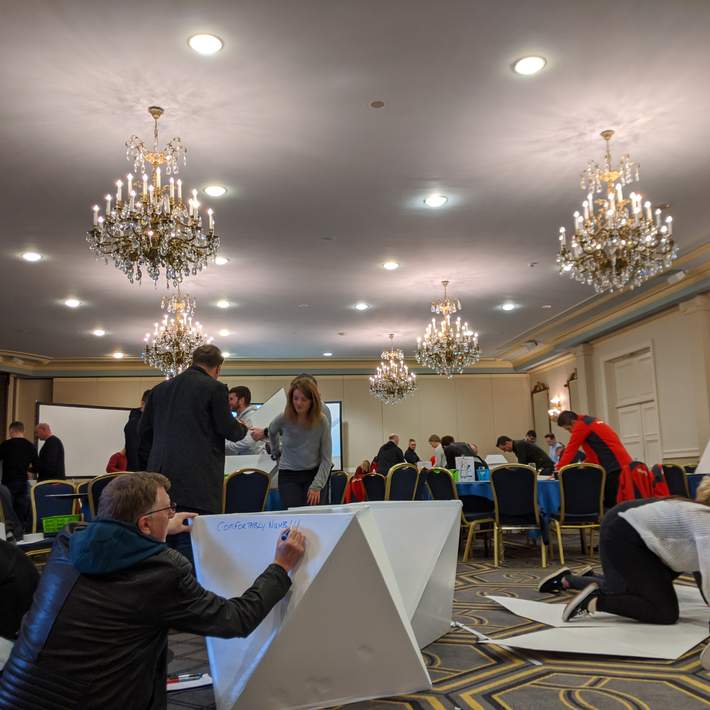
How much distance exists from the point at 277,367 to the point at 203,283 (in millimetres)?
6152

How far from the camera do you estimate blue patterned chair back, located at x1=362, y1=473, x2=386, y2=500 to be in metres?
7.18

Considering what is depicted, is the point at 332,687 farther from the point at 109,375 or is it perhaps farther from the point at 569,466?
the point at 109,375

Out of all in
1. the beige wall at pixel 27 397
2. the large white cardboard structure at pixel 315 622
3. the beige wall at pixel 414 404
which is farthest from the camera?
the beige wall at pixel 414 404

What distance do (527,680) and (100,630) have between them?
1561 mm

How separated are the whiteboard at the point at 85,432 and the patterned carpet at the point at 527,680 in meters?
10.9

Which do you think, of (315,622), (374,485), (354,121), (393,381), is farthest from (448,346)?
(315,622)

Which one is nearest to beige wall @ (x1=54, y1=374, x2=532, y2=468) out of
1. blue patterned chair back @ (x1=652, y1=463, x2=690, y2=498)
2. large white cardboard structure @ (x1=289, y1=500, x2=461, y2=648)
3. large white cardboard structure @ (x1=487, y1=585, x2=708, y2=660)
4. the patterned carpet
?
blue patterned chair back @ (x1=652, y1=463, x2=690, y2=498)

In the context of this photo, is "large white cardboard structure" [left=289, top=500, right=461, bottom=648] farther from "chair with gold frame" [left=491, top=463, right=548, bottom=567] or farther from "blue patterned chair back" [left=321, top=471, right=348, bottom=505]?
"blue patterned chair back" [left=321, top=471, right=348, bottom=505]

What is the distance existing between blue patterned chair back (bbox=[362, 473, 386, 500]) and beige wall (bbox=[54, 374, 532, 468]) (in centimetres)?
800

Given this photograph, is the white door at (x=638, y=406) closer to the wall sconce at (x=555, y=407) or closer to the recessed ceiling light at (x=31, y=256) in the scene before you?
the wall sconce at (x=555, y=407)

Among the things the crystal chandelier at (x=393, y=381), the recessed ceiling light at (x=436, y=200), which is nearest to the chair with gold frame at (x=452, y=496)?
the recessed ceiling light at (x=436, y=200)

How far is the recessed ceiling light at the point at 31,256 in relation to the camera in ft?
25.7

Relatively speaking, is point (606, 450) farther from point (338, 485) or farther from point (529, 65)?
point (529, 65)

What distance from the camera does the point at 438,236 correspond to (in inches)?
302
